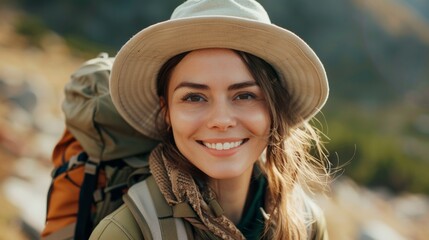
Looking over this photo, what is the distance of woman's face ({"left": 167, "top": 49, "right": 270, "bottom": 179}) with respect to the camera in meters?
1.80

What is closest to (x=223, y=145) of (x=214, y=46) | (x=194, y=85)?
(x=194, y=85)

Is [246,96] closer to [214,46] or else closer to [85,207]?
[214,46]

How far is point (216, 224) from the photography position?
1.82 metres

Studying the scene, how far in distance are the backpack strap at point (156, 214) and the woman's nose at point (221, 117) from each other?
0.28 m

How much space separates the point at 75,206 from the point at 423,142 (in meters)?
32.7

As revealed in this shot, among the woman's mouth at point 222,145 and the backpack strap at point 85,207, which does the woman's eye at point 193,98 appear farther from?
the backpack strap at point 85,207

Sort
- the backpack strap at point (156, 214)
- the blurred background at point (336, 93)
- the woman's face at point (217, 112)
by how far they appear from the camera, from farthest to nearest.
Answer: the blurred background at point (336, 93) < the woman's face at point (217, 112) < the backpack strap at point (156, 214)

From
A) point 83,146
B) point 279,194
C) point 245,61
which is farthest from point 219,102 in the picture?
point 83,146

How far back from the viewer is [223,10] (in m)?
1.78

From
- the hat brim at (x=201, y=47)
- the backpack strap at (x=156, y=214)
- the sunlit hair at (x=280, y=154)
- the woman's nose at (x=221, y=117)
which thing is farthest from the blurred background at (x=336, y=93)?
the backpack strap at (x=156, y=214)

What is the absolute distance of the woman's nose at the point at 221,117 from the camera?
178 centimetres

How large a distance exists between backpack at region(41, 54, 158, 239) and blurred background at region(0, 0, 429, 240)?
0.79 metres

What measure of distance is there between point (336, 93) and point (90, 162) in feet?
134

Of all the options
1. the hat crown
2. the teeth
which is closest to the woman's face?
the teeth
